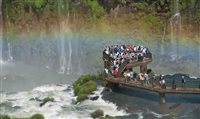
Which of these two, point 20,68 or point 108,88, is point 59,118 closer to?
point 108,88

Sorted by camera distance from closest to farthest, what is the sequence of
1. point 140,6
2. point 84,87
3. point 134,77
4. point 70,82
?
point 134,77 < point 84,87 < point 70,82 < point 140,6

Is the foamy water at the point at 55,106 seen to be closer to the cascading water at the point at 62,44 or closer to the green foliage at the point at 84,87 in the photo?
the green foliage at the point at 84,87

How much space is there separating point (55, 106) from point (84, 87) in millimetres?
5330

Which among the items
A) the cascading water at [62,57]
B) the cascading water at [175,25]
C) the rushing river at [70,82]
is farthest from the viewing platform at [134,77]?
the cascading water at [175,25]

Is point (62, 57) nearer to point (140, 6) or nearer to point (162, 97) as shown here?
point (140, 6)

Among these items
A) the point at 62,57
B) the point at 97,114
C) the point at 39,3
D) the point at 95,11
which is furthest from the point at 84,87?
the point at 39,3

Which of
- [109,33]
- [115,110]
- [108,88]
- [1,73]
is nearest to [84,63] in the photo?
Answer: [109,33]

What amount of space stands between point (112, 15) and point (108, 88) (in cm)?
2226

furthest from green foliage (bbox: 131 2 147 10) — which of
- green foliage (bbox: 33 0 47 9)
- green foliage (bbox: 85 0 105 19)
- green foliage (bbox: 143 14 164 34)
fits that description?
green foliage (bbox: 33 0 47 9)

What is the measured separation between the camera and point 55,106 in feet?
209

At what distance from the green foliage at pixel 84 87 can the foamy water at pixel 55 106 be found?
654 mm

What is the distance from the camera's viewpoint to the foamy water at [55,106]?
201 feet

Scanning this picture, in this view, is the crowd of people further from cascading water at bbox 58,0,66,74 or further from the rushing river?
cascading water at bbox 58,0,66,74

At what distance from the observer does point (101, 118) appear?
58.4m
